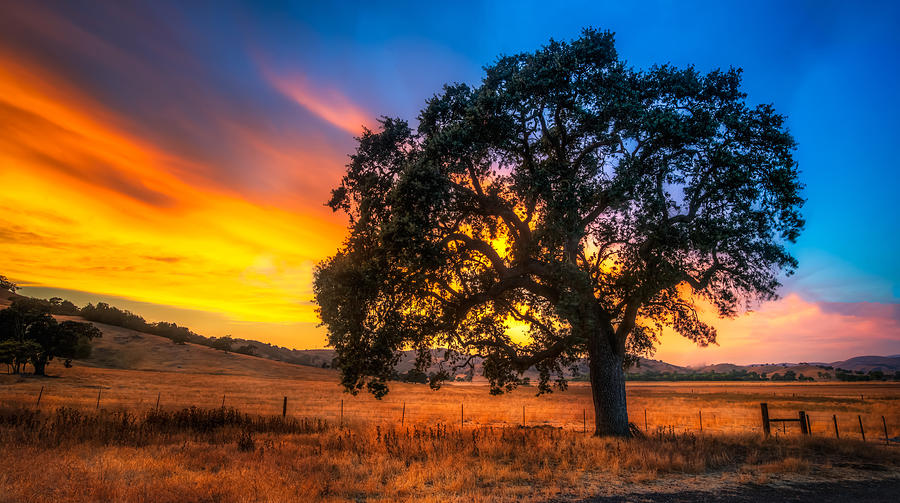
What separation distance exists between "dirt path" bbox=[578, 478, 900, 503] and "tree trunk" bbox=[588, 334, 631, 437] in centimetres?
666

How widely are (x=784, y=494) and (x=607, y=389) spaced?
792 centimetres

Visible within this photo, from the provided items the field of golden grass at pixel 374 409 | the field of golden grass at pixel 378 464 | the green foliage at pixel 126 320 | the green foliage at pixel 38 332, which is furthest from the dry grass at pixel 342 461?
the green foliage at pixel 126 320

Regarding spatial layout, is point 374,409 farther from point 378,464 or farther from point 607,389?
point 378,464

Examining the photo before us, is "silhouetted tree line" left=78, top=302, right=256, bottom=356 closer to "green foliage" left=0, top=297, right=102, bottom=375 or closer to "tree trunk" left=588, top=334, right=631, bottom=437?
"green foliage" left=0, top=297, right=102, bottom=375

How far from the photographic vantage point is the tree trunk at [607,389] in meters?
18.4

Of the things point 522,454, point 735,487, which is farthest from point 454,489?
point 735,487

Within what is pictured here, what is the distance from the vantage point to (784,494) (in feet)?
36.1

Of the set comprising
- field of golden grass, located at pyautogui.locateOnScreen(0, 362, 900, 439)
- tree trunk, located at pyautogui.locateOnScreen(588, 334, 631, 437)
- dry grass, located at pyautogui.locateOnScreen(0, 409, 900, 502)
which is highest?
tree trunk, located at pyautogui.locateOnScreen(588, 334, 631, 437)

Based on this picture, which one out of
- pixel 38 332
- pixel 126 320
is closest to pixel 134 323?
pixel 126 320

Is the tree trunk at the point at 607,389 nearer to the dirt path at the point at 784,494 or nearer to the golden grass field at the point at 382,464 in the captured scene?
the golden grass field at the point at 382,464

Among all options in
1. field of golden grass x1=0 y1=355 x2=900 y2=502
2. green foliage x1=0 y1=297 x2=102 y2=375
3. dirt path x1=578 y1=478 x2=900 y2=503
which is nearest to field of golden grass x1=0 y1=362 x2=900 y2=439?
green foliage x1=0 y1=297 x2=102 y2=375

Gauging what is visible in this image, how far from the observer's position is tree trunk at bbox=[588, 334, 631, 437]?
60.4 ft

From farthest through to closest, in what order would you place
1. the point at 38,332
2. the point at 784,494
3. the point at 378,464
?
the point at 38,332, the point at 378,464, the point at 784,494

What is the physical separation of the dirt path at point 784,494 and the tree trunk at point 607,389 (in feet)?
21.8
